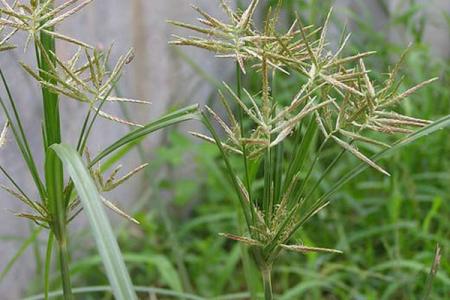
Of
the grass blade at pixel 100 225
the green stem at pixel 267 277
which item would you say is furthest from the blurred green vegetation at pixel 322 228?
the grass blade at pixel 100 225

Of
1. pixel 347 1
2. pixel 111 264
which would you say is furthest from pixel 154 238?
pixel 111 264

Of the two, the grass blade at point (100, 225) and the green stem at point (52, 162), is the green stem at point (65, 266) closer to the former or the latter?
the green stem at point (52, 162)

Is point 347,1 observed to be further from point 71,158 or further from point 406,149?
point 71,158

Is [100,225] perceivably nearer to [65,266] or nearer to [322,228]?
[65,266]

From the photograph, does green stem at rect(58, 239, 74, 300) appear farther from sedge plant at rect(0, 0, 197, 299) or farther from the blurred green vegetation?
the blurred green vegetation

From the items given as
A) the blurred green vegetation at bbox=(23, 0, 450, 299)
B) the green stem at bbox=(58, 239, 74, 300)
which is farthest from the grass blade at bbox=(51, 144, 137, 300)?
the blurred green vegetation at bbox=(23, 0, 450, 299)
